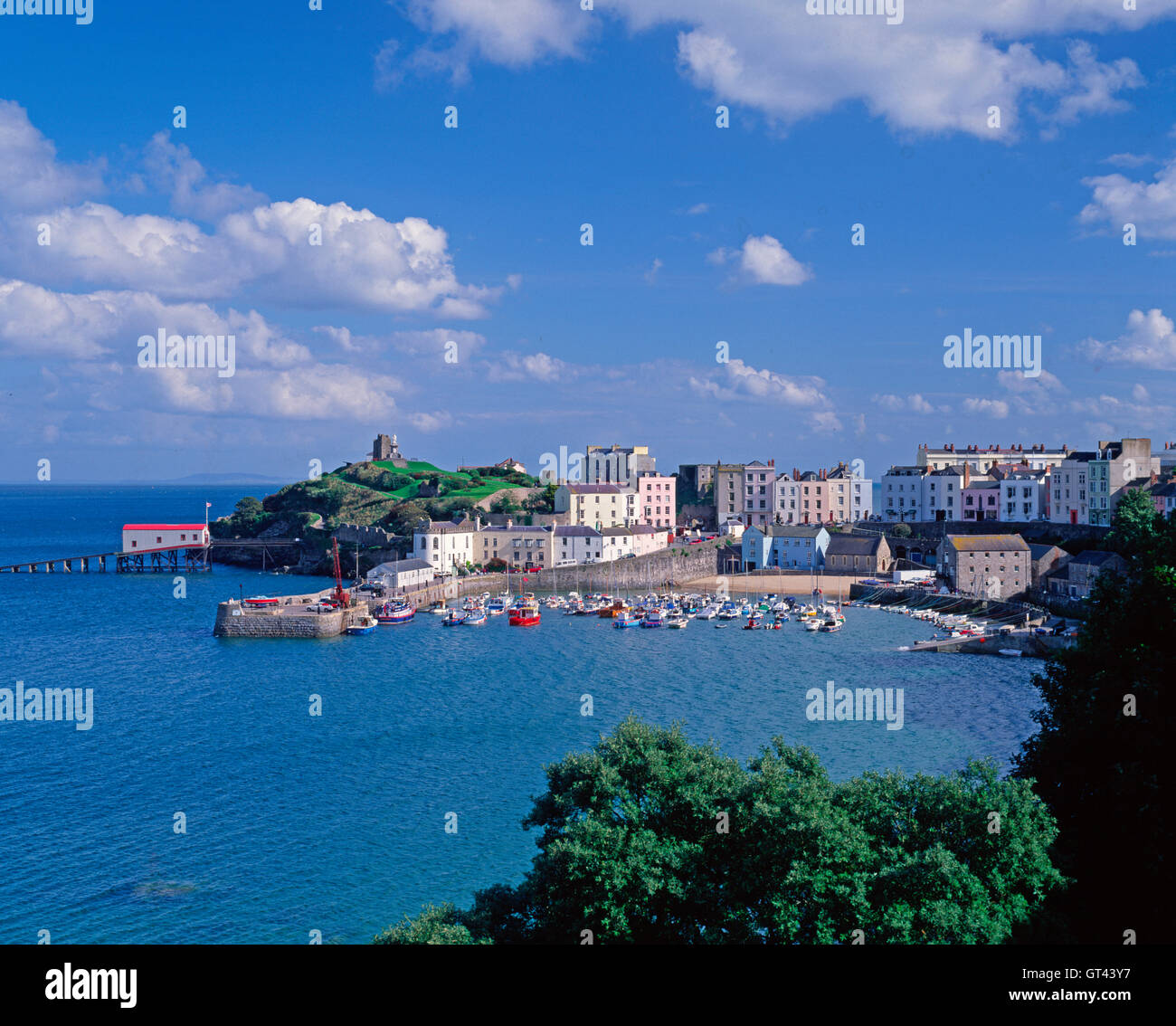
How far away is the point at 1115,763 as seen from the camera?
1490 cm

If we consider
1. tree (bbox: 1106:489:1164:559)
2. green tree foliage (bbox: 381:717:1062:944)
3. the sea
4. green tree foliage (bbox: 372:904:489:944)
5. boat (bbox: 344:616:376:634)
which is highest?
tree (bbox: 1106:489:1164:559)

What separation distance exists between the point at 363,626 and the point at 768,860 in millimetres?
41973

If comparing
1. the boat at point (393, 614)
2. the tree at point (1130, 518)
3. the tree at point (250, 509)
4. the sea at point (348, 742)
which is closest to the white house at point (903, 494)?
the tree at point (1130, 518)

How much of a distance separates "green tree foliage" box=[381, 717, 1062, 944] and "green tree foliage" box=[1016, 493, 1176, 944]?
129 cm

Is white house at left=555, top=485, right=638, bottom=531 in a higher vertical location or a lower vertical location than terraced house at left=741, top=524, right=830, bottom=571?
higher

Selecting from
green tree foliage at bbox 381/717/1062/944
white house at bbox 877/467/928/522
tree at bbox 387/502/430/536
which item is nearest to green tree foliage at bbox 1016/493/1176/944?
green tree foliage at bbox 381/717/1062/944

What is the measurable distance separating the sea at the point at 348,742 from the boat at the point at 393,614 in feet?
2.79

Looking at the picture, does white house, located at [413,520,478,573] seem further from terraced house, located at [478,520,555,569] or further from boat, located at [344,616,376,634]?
boat, located at [344,616,376,634]

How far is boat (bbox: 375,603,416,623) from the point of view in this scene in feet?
179

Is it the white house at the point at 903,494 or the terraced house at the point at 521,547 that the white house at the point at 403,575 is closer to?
the terraced house at the point at 521,547

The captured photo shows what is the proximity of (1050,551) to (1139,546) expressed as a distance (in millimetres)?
41870

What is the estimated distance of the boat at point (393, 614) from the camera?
179 feet

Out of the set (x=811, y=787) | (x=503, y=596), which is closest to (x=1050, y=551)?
(x=503, y=596)
